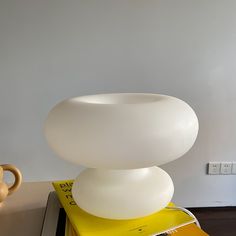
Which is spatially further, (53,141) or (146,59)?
(146,59)

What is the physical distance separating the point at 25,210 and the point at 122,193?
34 cm

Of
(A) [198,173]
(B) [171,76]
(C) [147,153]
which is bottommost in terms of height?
(A) [198,173]

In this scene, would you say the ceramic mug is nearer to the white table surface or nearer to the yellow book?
the white table surface

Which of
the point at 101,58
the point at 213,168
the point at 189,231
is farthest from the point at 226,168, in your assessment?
the point at 189,231

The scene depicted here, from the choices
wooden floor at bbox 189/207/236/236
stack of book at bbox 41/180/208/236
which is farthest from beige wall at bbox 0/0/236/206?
stack of book at bbox 41/180/208/236

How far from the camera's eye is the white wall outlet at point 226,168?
205 centimetres

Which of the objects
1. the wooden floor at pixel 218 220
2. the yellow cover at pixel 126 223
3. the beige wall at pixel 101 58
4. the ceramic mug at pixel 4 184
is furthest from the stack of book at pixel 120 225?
the wooden floor at pixel 218 220

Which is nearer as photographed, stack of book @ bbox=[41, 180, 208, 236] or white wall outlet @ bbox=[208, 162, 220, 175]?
stack of book @ bbox=[41, 180, 208, 236]

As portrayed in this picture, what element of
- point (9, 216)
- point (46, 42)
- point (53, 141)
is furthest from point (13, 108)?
point (53, 141)

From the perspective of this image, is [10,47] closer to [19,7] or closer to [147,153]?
[19,7]

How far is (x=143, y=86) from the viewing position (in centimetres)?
186

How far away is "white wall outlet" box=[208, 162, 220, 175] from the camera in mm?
2037

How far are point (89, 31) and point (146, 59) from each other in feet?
1.18

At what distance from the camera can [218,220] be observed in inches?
79.1
